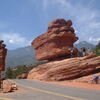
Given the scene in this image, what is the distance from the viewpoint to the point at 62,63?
138ft

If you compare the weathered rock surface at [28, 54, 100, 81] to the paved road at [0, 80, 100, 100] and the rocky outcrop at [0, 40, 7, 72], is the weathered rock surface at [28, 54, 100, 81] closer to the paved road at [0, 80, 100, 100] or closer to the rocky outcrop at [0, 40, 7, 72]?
the rocky outcrop at [0, 40, 7, 72]

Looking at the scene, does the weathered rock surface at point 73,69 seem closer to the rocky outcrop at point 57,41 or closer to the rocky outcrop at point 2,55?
the rocky outcrop at point 57,41

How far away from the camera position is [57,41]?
162 ft

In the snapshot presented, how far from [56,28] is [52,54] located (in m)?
5.61

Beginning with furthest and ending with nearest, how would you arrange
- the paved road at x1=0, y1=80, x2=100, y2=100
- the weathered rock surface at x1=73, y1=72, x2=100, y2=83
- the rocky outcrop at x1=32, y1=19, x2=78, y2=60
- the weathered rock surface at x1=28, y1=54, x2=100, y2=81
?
the rocky outcrop at x1=32, y1=19, x2=78, y2=60
the weathered rock surface at x1=28, y1=54, x2=100, y2=81
the weathered rock surface at x1=73, y1=72, x2=100, y2=83
the paved road at x1=0, y1=80, x2=100, y2=100

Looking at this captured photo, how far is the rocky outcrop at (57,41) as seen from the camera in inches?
1924

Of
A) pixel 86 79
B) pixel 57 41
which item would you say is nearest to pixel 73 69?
pixel 86 79

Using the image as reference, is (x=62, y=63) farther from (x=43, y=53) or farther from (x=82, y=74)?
(x=43, y=53)

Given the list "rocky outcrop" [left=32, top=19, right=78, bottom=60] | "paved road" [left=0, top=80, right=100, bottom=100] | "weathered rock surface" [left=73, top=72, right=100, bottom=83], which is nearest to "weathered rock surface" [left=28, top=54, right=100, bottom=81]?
"weathered rock surface" [left=73, top=72, right=100, bottom=83]

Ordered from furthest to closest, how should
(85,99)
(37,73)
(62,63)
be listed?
(37,73) < (62,63) < (85,99)

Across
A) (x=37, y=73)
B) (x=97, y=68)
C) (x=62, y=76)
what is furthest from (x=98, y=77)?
(x=37, y=73)

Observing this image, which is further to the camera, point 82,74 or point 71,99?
point 82,74

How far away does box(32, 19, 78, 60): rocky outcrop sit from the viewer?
4887 centimetres

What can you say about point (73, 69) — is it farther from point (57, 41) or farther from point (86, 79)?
point (57, 41)
